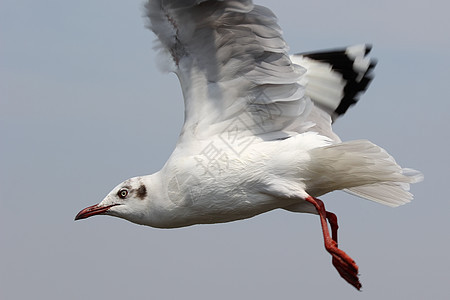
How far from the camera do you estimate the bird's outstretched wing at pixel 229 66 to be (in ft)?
22.6

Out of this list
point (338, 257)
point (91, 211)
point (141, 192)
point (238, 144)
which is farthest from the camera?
point (91, 211)

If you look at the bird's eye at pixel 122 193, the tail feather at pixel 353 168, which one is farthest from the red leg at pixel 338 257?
the bird's eye at pixel 122 193

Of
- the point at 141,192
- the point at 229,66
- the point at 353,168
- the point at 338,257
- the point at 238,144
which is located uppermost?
the point at 229,66

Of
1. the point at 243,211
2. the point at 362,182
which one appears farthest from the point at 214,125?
the point at 362,182

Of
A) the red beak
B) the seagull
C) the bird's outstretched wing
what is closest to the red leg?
the seagull

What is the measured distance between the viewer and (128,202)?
7402 mm

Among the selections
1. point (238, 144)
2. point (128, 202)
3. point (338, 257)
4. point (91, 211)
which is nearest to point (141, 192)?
point (128, 202)

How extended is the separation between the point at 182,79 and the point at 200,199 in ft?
3.25

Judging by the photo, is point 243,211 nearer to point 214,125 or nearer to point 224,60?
point 214,125

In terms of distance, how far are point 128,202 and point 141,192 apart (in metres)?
0.14

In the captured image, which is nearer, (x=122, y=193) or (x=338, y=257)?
(x=338, y=257)

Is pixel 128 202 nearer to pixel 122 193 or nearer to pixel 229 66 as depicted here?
pixel 122 193

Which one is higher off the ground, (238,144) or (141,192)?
(238,144)

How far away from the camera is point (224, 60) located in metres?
7.12
